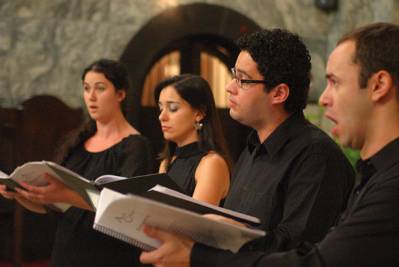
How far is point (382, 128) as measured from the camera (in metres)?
1.39

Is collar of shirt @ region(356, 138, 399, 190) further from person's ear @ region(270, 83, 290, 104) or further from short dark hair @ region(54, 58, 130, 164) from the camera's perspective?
short dark hair @ region(54, 58, 130, 164)

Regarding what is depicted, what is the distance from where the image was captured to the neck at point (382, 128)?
4.54 feet

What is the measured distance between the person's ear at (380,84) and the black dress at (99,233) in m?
1.66

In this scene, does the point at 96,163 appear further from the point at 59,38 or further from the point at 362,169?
the point at 59,38

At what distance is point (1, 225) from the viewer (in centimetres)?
457

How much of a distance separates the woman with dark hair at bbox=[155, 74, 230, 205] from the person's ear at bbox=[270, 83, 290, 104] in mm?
653

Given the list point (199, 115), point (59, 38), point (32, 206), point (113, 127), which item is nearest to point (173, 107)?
point (199, 115)

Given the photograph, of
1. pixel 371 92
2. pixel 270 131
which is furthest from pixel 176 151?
pixel 371 92

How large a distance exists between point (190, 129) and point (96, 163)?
Answer: 0.52 m

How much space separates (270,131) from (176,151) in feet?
2.90

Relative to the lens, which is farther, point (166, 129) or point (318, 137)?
point (166, 129)

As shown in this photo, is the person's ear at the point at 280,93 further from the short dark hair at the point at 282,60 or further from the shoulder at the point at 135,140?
the shoulder at the point at 135,140

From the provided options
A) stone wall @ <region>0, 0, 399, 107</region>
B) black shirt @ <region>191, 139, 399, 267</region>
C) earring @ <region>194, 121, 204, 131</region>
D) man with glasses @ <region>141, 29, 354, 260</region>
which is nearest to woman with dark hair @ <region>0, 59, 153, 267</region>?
earring @ <region>194, 121, 204, 131</region>

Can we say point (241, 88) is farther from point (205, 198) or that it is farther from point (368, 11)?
point (368, 11)
